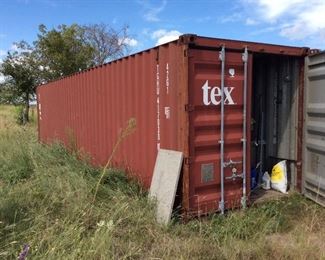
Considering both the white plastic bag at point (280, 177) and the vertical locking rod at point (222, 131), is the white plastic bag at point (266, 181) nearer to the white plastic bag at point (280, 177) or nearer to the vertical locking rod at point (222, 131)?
the white plastic bag at point (280, 177)

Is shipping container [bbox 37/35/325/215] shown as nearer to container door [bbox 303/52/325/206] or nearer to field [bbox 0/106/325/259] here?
container door [bbox 303/52/325/206]

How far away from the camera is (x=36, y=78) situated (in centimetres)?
2606

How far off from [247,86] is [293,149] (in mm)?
1633

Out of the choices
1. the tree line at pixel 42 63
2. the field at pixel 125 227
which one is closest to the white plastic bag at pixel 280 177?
the field at pixel 125 227

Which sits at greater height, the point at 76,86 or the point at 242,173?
the point at 76,86

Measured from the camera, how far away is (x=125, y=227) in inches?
190

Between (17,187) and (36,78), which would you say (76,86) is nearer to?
(17,187)

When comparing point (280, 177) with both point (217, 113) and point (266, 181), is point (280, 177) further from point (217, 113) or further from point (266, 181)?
point (217, 113)

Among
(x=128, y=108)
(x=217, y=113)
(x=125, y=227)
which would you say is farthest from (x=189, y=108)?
(x=128, y=108)

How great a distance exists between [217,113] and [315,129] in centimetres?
169

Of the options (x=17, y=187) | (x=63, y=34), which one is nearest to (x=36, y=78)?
(x=63, y=34)

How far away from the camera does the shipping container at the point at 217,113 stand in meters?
5.30

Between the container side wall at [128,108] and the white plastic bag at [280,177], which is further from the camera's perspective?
the white plastic bag at [280,177]

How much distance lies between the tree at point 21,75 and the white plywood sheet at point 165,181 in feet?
69.4
